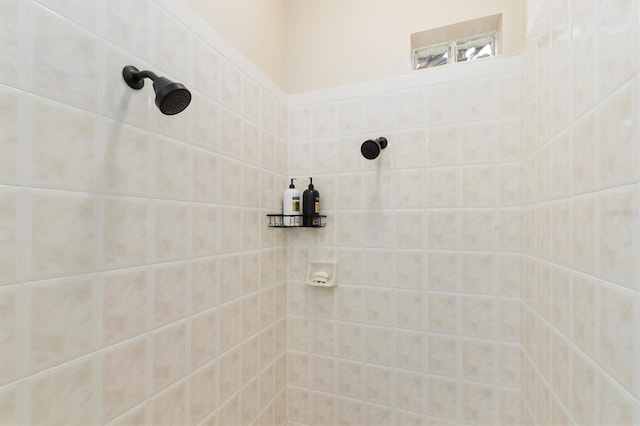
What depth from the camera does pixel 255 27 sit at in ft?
4.71

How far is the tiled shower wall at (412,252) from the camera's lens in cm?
134

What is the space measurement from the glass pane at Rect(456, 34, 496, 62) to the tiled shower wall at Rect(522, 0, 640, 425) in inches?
14.2

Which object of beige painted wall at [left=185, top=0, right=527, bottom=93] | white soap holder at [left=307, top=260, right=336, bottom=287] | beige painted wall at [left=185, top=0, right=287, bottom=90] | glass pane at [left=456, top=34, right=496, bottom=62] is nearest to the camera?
beige painted wall at [left=185, top=0, right=287, bottom=90]

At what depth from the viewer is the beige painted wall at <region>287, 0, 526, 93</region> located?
1.38m

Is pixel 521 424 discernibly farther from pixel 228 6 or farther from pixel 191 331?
pixel 228 6

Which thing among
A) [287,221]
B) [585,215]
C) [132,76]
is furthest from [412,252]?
[132,76]

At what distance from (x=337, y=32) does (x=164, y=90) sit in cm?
122

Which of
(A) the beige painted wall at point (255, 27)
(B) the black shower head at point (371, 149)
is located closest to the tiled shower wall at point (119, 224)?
(A) the beige painted wall at point (255, 27)

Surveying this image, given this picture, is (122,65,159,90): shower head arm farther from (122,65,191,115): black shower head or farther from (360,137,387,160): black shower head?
(360,137,387,160): black shower head

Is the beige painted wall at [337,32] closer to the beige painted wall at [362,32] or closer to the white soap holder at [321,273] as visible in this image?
the beige painted wall at [362,32]

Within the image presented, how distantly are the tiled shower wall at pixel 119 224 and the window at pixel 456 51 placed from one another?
0.93 metres

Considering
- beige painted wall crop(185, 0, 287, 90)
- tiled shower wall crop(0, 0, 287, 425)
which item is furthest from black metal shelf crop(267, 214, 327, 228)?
beige painted wall crop(185, 0, 287, 90)

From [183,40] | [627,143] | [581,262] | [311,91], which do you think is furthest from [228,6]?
[581,262]

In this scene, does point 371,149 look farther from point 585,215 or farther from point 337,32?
point 585,215
